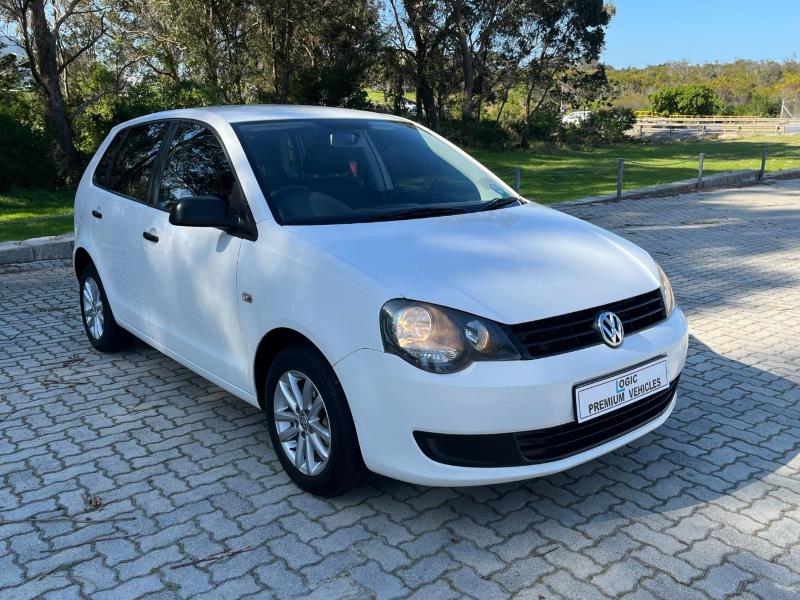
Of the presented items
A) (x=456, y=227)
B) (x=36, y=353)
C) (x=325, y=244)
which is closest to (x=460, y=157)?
(x=456, y=227)

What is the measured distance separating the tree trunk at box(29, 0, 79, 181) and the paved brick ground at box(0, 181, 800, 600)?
37.5 feet

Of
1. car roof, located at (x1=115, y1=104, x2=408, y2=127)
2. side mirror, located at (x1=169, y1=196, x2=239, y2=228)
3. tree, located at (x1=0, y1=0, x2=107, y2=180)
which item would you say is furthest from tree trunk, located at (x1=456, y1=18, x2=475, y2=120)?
side mirror, located at (x1=169, y1=196, x2=239, y2=228)

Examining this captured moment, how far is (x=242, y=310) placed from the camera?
3.52 m

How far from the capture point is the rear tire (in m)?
5.25

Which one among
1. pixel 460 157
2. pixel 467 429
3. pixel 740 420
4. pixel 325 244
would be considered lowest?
pixel 740 420

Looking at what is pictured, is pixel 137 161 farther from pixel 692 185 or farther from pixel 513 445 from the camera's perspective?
pixel 692 185

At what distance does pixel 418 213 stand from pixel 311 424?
1214 millimetres

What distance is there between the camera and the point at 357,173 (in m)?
4.00

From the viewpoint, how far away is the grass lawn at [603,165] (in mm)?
17625

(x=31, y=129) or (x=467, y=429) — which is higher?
(x=31, y=129)

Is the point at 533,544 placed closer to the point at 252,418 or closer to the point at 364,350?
the point at 364,350

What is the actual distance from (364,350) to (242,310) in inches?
35.5

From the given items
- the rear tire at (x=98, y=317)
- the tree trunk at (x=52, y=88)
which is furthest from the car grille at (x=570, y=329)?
the tree trunk at (x=52, y=88)

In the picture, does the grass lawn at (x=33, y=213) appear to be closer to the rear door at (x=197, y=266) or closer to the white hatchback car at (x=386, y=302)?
the rear door at (x=197, y=266)
